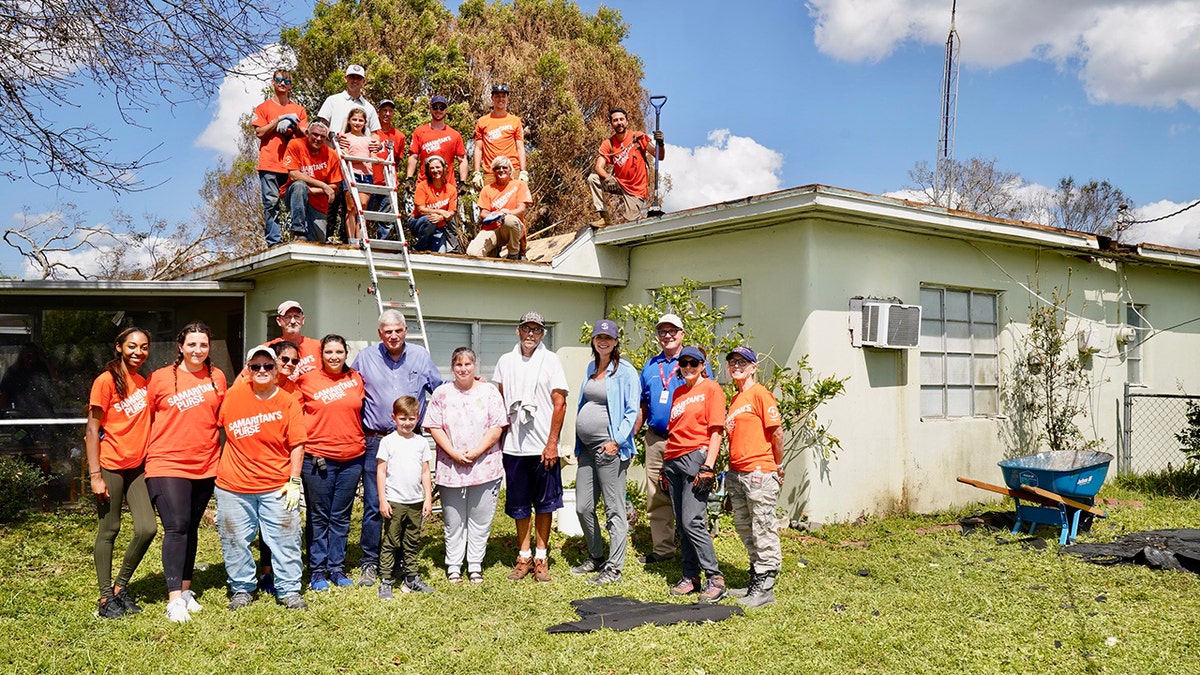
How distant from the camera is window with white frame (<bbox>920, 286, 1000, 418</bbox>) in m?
9.54

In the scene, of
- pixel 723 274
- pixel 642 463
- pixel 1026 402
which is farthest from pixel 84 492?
pixel 1026 402

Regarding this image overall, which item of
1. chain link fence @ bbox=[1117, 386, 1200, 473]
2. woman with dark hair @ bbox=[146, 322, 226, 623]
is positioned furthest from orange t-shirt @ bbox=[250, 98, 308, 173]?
chain link fence @ bbox=[1117, 386, 1200, 473]

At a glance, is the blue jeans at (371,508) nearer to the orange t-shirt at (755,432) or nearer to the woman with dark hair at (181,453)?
the woman with dark hair at (181,453)

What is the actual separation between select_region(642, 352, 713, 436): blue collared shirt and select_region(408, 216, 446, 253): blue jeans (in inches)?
146

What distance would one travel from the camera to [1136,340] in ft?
39.2

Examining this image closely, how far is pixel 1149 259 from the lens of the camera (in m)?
11.3

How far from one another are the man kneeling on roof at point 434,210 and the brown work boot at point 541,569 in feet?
14.1

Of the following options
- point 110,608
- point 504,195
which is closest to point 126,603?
point 110,608

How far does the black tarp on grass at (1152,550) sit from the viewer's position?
266 inches

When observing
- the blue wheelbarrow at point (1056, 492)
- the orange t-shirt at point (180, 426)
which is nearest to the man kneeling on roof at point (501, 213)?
the orange t-shirt at point (180, 426)

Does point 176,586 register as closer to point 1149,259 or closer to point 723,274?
point 723,274

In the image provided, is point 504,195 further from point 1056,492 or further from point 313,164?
point 1056,492

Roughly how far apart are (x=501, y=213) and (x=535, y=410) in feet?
11.9

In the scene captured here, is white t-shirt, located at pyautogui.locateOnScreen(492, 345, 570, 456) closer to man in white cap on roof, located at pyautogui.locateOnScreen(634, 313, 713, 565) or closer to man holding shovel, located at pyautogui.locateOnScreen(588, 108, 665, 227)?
man in white cap on roof, located at pyautogui.locateOnScreen(634, 313, 713, 565)
